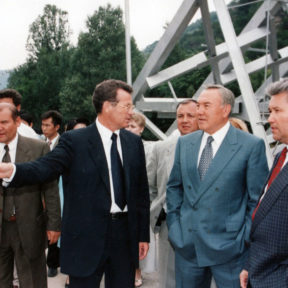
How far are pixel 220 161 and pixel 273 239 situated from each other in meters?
0.74

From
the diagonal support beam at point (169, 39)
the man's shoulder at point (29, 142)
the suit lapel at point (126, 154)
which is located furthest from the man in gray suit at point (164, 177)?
the diagonal support beam at point (169, 39)

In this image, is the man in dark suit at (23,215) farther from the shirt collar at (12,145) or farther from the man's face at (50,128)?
the man's face at (50,128)

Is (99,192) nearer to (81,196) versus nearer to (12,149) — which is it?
(81,196)

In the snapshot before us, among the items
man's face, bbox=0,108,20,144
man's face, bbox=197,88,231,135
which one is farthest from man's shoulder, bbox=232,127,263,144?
man's face, bbox=0,108,20,144

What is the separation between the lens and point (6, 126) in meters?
2.91

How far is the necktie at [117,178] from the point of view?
2584 mm

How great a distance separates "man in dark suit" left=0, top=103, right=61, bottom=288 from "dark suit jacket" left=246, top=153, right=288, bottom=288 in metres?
1.74

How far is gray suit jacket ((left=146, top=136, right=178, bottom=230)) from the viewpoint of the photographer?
3.39 meters

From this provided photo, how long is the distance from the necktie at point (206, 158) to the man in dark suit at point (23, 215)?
50.6 inches

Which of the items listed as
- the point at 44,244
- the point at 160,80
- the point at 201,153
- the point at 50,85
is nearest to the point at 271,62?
the point at 160,80

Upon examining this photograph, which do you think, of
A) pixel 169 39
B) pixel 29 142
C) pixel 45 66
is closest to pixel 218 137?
pixel 29 142

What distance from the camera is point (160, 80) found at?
734 cm

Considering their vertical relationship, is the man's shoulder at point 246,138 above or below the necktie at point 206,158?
above

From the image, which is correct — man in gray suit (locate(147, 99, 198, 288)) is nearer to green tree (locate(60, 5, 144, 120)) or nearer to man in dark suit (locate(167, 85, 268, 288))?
man in dark suit (locate(167, 85, 268, 288))
